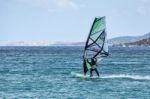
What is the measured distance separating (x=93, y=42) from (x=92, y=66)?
3.41 meters

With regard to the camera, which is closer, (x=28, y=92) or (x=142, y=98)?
(x=142, y=98)

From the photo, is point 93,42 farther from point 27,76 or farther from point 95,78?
point 27,76

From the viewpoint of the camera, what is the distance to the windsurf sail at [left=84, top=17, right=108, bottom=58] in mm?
57406

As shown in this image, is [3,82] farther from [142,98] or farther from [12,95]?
[142,98]

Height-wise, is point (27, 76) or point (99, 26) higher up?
point (99, 26)

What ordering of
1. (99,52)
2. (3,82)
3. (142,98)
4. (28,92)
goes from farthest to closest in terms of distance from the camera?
(99,52), (3,82), (28,92), (142,98)

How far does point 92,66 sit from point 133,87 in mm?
6807

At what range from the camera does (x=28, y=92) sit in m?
45.2

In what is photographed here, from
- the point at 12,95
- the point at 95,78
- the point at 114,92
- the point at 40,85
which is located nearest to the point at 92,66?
the point at 95,78

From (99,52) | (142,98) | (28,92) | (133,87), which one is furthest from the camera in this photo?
(99,52)

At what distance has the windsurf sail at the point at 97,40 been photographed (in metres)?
57.4

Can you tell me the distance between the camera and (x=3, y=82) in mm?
53875

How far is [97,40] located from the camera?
5772 centimetres

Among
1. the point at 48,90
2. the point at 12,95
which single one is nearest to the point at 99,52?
the point at 48,90
